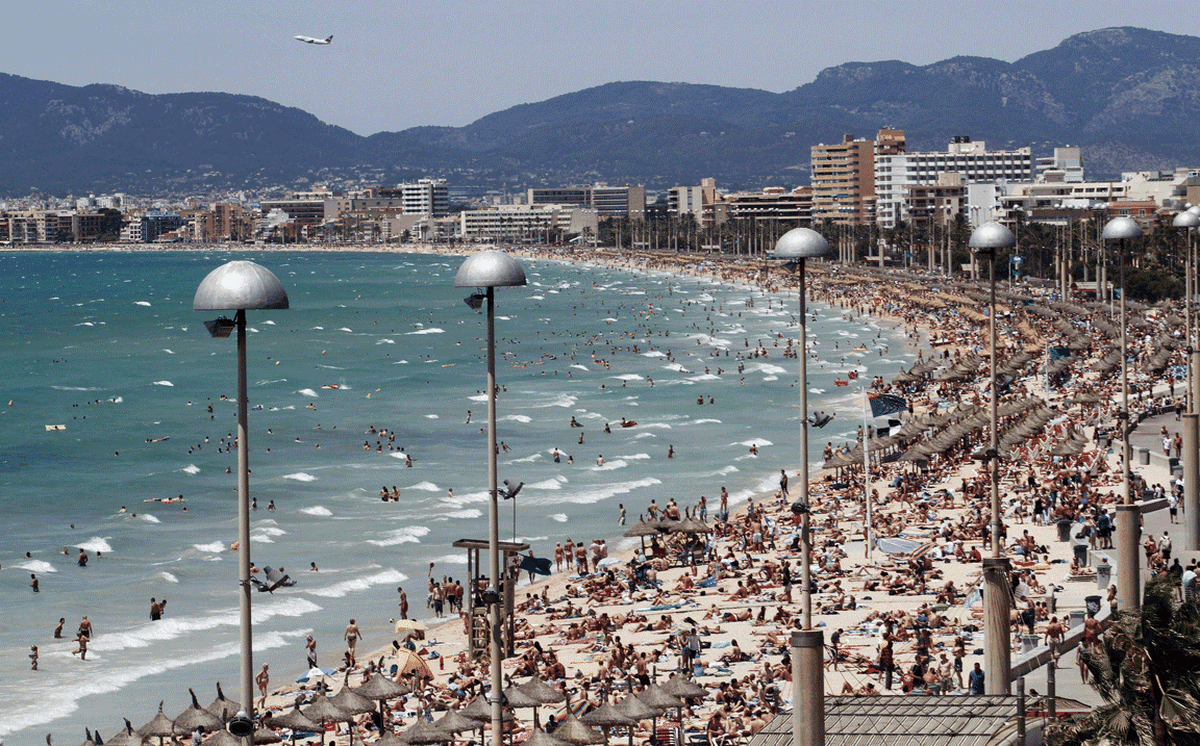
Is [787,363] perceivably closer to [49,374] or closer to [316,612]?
[49,374]

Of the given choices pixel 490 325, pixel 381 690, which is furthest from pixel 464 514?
pixel 490 325

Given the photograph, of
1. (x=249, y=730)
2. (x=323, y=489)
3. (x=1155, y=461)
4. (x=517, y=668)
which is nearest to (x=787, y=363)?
(x=323, y=489)

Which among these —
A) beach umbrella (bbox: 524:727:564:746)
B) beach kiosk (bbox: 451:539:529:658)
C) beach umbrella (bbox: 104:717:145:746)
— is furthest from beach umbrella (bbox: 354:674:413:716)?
beach umbrella (bbox: 524:727:564:746)

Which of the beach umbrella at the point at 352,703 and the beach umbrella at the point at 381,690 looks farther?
the beach umbrella at the point at 381,690

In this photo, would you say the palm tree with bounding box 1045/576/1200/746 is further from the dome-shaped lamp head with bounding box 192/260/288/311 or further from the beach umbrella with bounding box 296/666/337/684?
the beach umbrella with bounding box 296/666/337/684

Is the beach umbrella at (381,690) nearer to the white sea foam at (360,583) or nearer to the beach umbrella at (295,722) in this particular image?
the beach umbrella at (295,722)

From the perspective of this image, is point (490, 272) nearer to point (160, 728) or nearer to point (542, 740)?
point (542, 740)

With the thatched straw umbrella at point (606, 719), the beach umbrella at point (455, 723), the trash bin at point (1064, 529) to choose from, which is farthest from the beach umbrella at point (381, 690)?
the trash bin at point (1064, 529)
